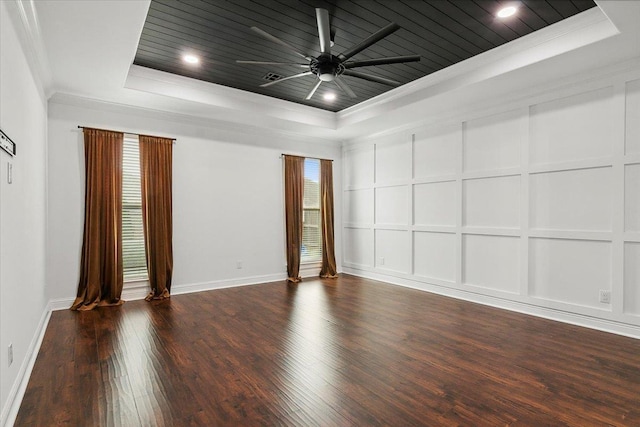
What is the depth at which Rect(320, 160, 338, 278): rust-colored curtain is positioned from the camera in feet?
22.4

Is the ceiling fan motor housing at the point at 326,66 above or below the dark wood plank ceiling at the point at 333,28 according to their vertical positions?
below

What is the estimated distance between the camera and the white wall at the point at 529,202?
11.6ft

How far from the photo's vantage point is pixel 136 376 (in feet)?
8.62

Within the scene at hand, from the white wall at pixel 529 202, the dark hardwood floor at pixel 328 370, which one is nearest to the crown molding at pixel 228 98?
the white wall at pixel 529 202

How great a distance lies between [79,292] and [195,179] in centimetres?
221

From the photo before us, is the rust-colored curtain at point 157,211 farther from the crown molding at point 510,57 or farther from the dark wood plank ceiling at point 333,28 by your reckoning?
the crown molding at point 510,57

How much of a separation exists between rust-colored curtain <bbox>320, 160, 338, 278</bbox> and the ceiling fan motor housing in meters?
3.45

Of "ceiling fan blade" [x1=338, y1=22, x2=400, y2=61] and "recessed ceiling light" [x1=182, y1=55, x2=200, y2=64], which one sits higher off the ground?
"recessed ceiling light" [x1=182, y1=55, x2=200, y2=64]

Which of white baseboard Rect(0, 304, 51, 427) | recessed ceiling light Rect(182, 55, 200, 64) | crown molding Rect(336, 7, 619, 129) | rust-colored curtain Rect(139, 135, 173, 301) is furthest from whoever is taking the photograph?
rust-colored curtain Rect(139, 135, 173, 301)

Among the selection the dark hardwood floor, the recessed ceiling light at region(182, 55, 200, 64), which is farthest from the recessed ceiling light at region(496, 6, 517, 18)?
the recessed ceiling light at region(182, 55, 200, 64)

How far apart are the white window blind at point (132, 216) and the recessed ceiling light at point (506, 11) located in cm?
476

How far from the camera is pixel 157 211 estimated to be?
510 centimetres

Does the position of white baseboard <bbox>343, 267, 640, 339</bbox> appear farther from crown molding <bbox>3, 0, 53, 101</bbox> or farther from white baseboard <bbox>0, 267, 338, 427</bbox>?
crown molding <bbox>3, 0, 53, 101</bbox>

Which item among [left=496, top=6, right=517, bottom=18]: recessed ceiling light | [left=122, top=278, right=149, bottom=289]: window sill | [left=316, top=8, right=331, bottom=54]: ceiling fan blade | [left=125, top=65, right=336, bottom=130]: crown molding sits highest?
[left=496, top=6, right=517, bottom=18]: recessed ceiling light
